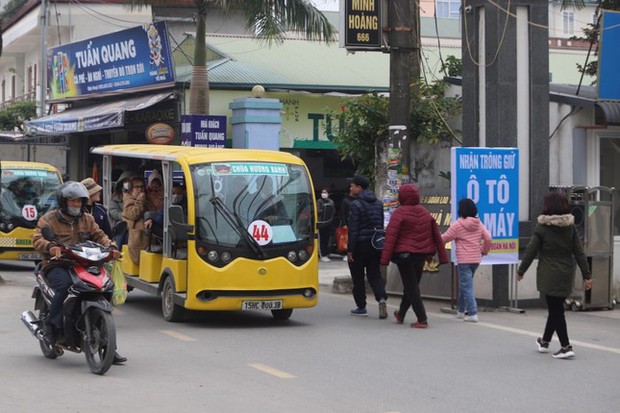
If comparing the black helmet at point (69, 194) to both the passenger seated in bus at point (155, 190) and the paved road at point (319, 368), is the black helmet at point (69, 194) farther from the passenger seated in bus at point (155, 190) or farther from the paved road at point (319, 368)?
the passenger seated in bus at point (155, 190)

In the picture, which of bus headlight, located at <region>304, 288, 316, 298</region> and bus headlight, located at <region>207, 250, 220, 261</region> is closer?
bus headlight, located at <region>207, 250, 220, 261</region>

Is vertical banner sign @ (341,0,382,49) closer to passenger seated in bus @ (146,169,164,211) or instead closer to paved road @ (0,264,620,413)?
passenger seated in bus @ (146,169,164,211)

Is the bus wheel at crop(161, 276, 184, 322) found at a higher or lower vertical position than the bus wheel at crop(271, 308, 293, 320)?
higher

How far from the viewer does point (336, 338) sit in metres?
12.4

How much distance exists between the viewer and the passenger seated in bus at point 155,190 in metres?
15.2

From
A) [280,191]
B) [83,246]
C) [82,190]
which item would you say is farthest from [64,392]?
[280,191]

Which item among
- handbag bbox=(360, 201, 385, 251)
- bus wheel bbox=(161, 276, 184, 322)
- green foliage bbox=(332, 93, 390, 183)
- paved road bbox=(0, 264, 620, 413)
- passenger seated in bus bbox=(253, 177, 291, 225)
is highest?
green foliage bbox=(332, 93, 390, 183)

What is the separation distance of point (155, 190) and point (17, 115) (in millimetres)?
28953

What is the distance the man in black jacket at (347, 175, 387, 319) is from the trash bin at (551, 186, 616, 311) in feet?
10.6

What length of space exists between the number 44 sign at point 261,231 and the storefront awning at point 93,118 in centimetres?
1441

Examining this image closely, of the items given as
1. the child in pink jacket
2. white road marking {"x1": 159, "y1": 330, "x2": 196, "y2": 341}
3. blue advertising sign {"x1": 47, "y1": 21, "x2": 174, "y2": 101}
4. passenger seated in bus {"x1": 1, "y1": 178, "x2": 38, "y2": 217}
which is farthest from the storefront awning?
white road marking {"x1": 159, "y1": 330, "x2": 196, "y2": 341}

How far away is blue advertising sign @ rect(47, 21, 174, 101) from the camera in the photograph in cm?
2741

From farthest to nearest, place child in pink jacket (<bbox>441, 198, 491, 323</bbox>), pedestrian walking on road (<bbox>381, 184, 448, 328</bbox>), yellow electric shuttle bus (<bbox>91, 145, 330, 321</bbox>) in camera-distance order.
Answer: child in pink jacket (<bbox>441, 198, 491, 323</bbox>) < pedestrian walking on road (<bbox>381, 184, 448, 328</bbox>) < yellow electric shuttle bus (<bbox>91, 145, 330, 321</bbox>)

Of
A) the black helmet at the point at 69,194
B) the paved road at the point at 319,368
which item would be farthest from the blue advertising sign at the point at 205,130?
the black helmet at the point at 69,194
